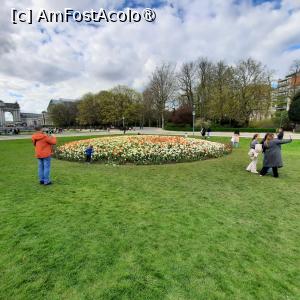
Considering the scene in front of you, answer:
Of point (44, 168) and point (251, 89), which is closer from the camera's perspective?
point (44, 168)

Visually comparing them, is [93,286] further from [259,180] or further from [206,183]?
[259,180]

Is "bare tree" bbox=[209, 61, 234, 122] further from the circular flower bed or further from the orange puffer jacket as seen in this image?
the orange puffer jacket

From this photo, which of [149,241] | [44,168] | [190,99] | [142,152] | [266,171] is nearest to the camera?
[149,241]

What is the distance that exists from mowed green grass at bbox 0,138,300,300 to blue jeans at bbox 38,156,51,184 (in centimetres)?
29

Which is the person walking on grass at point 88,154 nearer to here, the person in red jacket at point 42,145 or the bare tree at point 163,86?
the person in red jacket at point 42,145

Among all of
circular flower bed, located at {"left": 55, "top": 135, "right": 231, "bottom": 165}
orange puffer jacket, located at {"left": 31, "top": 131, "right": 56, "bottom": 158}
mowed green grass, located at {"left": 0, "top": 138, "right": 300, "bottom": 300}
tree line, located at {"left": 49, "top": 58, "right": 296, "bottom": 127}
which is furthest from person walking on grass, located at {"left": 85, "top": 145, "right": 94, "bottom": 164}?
tree line, located at {"left": 49, "top": 58, "right": 296, "bottom": 127}

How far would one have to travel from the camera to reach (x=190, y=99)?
57219 millimetres

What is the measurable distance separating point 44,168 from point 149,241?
4927 millimetres

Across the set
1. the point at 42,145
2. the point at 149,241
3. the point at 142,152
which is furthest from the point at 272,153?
the point at 42,145

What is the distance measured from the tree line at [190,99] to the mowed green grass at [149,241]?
1630 inches

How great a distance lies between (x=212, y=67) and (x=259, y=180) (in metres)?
52.0

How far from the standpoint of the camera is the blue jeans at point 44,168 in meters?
6.86

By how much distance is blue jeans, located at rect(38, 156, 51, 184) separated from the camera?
6.86 m

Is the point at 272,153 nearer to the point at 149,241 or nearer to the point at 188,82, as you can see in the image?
the point at 149,241
